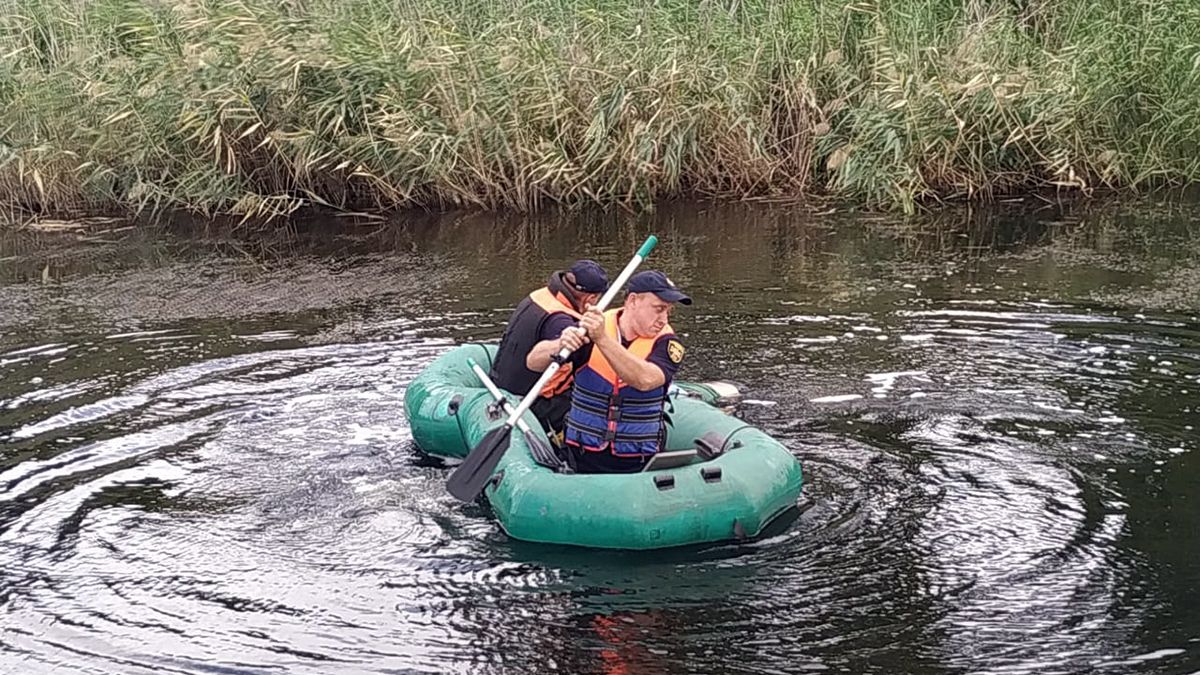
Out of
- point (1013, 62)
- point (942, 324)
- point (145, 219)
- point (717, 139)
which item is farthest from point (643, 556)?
point (145, 219)

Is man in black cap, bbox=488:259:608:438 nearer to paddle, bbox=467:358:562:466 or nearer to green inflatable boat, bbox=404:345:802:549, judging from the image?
paddle, bbox=467:358:562:466

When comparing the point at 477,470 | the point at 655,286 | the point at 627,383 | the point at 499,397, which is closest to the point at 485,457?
the point at 477,470

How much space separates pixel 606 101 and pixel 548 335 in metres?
5.13

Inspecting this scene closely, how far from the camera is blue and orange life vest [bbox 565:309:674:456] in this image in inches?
213

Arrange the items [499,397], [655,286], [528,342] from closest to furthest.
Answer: [655,286]
[499,397]
[528,342]

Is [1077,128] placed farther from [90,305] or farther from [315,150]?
[90,305]

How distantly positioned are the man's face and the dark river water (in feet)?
2.22

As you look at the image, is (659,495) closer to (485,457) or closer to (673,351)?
(673,351)

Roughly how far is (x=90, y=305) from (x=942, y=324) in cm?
528

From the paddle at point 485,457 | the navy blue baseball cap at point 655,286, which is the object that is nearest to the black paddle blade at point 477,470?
the paddle at point 485,457

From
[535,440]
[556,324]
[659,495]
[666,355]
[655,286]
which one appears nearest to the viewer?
[659,495]

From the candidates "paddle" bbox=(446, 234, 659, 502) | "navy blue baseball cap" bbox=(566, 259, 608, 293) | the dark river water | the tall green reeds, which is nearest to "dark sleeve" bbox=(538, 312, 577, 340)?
"navy blue baseball cap" bbox=(566, 259, 608, 293)

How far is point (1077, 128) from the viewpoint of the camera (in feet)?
36.2

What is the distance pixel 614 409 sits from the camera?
17.9 ft
